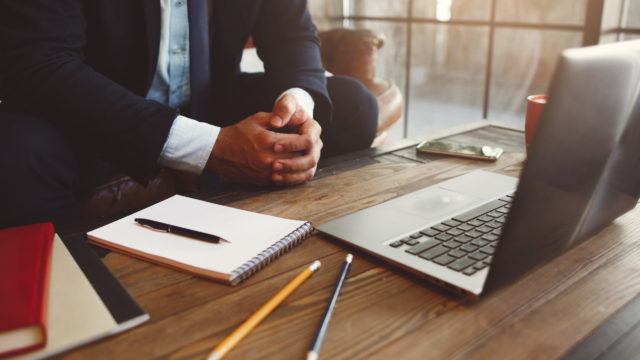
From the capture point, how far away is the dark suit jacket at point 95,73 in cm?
106

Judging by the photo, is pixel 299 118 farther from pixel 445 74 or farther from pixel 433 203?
pixel 445 74

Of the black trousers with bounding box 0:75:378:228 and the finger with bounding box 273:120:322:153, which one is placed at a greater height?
the finger with bounding box 273:120:322:153

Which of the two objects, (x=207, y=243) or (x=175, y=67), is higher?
(x=175, y=67)

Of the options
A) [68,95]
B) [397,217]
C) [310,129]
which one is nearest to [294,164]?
[310,129]

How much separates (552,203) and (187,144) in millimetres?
734

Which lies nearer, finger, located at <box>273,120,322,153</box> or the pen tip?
the pen tip

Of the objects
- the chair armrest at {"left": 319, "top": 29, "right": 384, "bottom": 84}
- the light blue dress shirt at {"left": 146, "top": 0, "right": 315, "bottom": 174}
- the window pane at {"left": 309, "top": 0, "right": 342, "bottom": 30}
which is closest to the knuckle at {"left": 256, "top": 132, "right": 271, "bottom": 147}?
the light blue dress shirt at {"left": 146, "top": 0, "right": 315, "bottom": 174}

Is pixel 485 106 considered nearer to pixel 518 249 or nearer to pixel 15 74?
pixel 15 74

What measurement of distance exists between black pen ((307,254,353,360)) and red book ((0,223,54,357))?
240 mm

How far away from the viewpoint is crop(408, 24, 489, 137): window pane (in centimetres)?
333

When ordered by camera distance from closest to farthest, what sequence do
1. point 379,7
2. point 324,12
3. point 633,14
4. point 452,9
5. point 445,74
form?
1. point 633,14
2. point 452,9
3. point 379,7
4. point 324,12
5. point 445,74

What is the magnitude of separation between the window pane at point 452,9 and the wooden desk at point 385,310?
257 cm

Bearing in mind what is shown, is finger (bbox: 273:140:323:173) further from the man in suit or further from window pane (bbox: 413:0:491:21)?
window pane (bbox: 413:0:491:21)

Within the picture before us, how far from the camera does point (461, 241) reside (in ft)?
2.26
